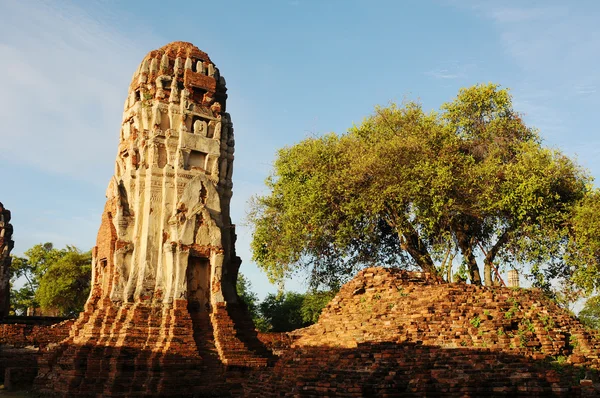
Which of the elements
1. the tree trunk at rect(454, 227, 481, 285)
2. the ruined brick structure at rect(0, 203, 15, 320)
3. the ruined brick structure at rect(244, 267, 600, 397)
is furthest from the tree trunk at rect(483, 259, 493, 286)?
the ruined brick structure at rect(0, 203, 15, 320)

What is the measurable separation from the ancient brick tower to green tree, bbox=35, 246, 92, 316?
26366 millimetres

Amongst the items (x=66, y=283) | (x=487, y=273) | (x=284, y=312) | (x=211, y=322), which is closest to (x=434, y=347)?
(x=211, y=322)

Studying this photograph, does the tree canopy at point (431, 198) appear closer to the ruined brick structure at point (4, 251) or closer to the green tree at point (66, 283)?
the ruined brick structure at point (4, 251)

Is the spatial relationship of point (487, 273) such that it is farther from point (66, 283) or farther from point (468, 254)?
point (66, 283)

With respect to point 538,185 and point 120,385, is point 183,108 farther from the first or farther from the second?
point 538,185

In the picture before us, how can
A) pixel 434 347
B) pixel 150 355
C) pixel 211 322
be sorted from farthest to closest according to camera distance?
pixel 211 322 → pixel 150 355 → pixel 434 347

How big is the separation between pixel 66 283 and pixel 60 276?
3.69 feet

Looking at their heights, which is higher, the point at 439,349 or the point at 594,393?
the point at 439,349

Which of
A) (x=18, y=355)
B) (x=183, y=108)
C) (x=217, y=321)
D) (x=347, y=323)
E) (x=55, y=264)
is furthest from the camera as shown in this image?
(x=55, y=264)

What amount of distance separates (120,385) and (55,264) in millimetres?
30985

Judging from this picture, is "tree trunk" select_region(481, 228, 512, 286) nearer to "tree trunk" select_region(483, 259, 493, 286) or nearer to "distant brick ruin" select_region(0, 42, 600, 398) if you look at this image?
"tree trunk" select_region(483, 259, 493, 286)

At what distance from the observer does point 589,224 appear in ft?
54.2

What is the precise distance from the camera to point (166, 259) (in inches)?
525

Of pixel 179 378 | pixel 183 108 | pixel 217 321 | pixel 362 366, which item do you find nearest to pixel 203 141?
pixel 183 108
